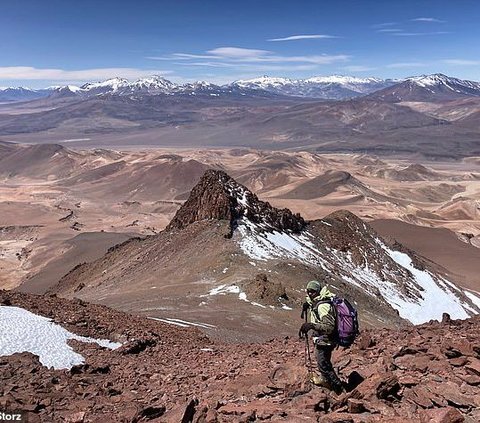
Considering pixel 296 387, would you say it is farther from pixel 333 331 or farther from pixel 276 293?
pixel 276 293

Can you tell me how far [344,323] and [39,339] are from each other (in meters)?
8.08

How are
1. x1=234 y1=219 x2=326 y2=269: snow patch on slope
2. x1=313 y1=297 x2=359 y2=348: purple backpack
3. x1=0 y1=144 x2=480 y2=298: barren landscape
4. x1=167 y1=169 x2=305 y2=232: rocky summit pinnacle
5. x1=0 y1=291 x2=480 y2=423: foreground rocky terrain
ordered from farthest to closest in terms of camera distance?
x1=0 y1=144 x2=480 y2=298: barren landscape → x1=167 y1=169 x2=305 y2=232: rocky summit pinnacle → x1=234 y1=219 x2=326 y2=269: snow patch on slope → x1=313 y1=297 x2=359 y2=348: purple backpack → x1=0 y1=291 x2=480 y2=423: foreground rocky terrain

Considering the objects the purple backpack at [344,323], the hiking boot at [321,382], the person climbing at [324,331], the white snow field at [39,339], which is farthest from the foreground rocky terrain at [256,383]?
the purple backpack at [344,323]

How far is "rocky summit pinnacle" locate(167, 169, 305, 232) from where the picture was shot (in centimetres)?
3947

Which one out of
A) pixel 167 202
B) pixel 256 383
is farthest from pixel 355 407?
pixel 167 202

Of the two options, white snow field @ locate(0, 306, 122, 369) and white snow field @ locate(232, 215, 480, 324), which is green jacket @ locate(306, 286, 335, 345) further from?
white snow field @ locate(232, 215, 480, 324)

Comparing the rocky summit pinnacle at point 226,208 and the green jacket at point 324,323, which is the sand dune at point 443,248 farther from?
the green jacket at point 324,323

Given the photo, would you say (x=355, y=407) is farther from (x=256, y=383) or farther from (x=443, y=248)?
(x=443, y=248)

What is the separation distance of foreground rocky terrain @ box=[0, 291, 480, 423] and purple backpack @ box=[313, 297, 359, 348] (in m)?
0.62

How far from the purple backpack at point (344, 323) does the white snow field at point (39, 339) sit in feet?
21.0

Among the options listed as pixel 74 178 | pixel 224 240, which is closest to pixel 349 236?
pixel 224 240

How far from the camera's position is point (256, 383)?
9.16m

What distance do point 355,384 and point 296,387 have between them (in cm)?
90

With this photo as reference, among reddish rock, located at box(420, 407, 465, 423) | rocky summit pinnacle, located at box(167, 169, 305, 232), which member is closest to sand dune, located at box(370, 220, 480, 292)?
rocky summit pinnacle, located at box(167, 169, 305, 232)
